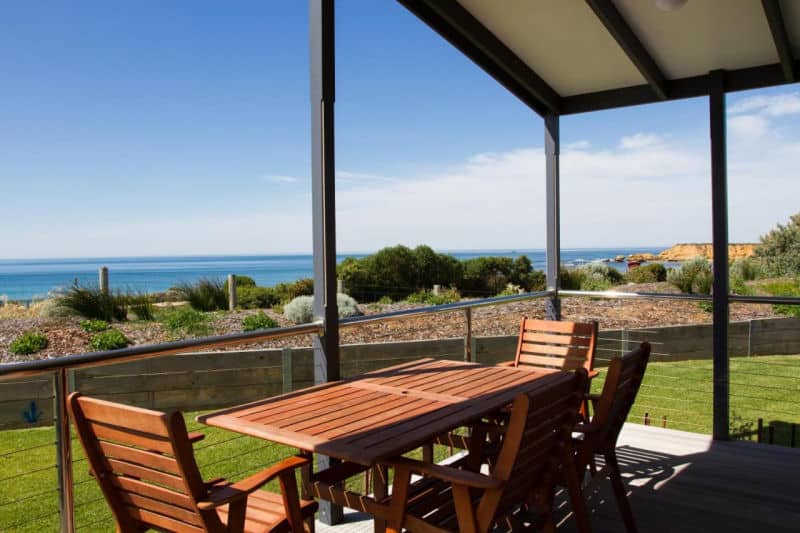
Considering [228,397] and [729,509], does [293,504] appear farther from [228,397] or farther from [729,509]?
[228,397]

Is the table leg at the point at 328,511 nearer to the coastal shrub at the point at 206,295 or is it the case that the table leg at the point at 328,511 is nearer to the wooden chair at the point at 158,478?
the wooden chair at the point at 158,478

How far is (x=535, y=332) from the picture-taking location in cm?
384

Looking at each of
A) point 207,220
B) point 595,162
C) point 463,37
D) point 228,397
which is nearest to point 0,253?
point 207,220

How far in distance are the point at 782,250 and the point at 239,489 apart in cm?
1838

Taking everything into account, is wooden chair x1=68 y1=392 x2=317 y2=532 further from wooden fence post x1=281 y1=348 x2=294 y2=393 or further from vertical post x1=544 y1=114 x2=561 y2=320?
vertical post x1=544 y1=114 x2=561 y2=320

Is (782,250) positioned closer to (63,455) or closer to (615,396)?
(615,396)

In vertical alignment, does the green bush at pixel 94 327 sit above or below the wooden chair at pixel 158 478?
below

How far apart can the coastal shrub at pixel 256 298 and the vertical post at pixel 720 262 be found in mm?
9884

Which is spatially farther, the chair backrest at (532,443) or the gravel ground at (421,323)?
the gravel ground at (421,323)

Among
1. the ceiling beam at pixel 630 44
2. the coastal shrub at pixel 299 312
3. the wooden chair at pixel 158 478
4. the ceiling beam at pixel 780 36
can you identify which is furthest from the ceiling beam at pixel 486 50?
the coastal shrub at pixel 299 312

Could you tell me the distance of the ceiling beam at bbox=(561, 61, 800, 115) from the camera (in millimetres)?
4016

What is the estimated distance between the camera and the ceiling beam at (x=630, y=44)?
338 centimetres

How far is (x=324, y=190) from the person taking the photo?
107 inches

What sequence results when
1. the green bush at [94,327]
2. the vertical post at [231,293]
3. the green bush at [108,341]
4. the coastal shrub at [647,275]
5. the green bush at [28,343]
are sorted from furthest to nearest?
the coastal shrub at [647,275] → the vertical post at [231,293] → the green bush at [94,327] → the green bush at [108,341] → the green bush at [28,343]
